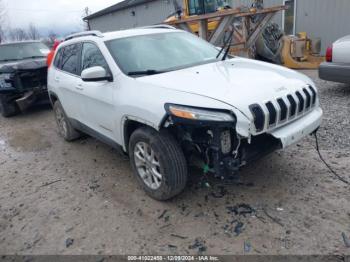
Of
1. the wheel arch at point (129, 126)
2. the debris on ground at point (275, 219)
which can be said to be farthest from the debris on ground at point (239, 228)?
the wheel arch at point (129, 126)

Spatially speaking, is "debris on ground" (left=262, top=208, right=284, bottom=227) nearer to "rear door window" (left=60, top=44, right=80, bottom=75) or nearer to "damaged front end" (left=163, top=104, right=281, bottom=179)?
"damaged front end" (left=163, top=104, right=281, bottom=179)

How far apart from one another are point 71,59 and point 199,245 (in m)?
3.29

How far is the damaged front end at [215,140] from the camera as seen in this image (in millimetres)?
2480

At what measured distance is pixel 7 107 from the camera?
7.27m

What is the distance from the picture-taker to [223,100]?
8.28 ft

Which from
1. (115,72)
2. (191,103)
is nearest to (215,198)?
(191,103)

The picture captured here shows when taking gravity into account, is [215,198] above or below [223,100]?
below

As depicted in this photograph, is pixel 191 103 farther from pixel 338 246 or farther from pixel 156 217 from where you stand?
pixel 338 246

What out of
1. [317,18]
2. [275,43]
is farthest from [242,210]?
[317,18]

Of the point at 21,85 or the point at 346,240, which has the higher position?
the point at 21,85

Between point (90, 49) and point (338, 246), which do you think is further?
point (90, 49)

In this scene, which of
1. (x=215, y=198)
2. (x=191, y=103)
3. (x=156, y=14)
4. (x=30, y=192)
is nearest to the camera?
(x=191, y=103)

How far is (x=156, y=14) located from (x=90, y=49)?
21003 mm

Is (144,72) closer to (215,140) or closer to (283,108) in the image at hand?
(215,140)
